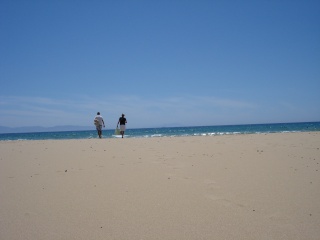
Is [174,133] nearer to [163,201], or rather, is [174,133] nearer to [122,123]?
[122,123]

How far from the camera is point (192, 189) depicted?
362cm

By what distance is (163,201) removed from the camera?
318 centimetres

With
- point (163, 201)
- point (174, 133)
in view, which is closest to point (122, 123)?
point (163, 201)

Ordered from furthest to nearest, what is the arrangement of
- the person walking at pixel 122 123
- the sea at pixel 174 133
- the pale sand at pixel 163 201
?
the sea at pixel 174 133 < the person walking at pixel 122 123 < the pale sand at pixel 163 201

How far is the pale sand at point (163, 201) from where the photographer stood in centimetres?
240

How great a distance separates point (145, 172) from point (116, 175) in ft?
1.82

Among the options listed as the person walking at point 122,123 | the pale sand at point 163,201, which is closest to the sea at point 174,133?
the person walking at point 122,123

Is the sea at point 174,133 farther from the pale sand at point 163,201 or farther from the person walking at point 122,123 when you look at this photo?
the pale sand at point 163,201

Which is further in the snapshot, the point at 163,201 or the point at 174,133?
the point at 174,133

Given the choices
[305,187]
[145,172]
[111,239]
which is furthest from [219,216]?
[145,172]

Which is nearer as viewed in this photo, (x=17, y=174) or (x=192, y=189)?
(x=192, y=189)

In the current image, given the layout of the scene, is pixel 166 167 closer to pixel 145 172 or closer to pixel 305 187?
pixel 145 172

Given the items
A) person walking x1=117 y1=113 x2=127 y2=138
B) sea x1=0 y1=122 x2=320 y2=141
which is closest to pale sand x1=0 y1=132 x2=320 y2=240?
person walking x1=117 y1=113 x2=127 y2=138

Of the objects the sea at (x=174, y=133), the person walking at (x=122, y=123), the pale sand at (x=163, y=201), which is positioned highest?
the person walking at (x=122, y=123)
